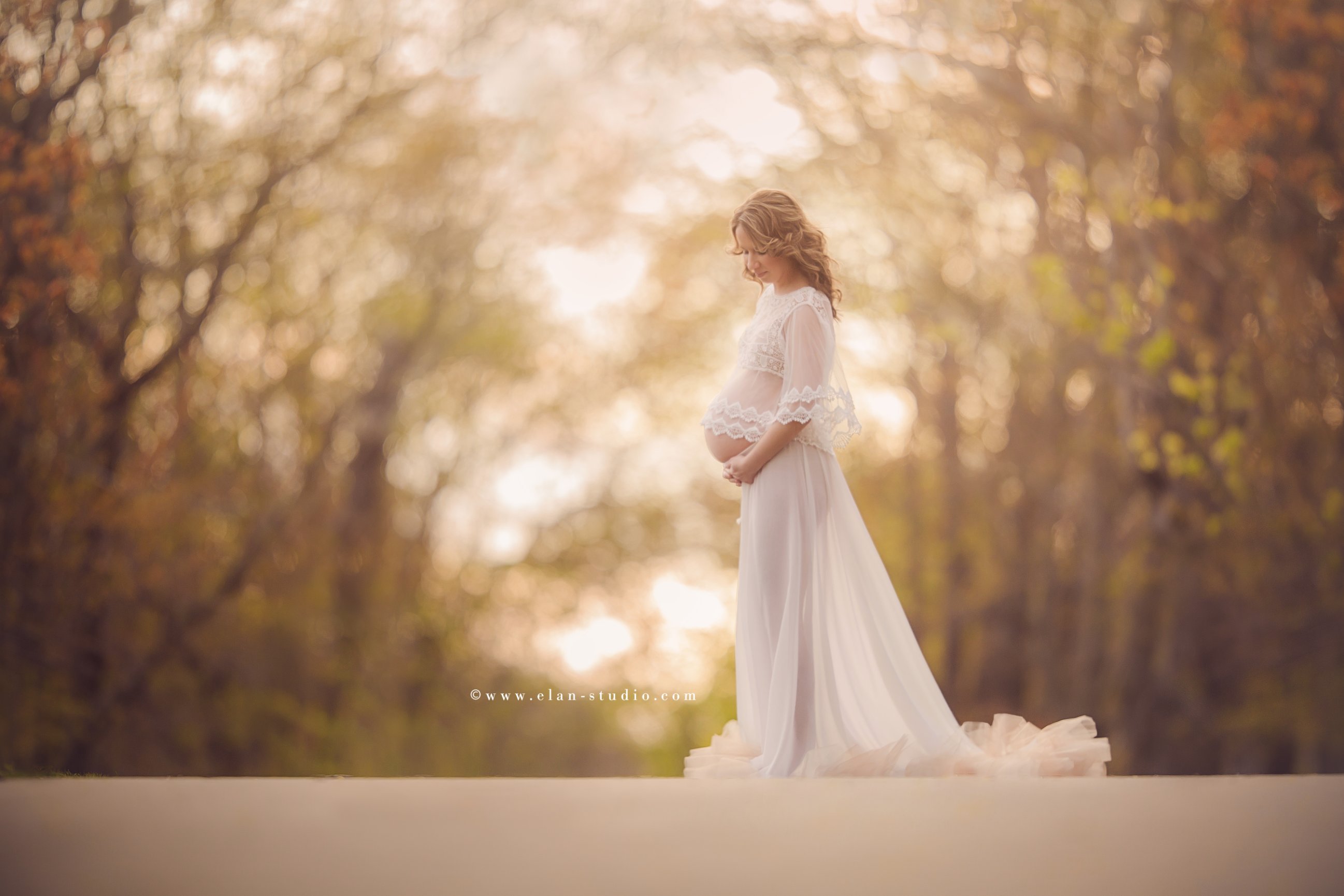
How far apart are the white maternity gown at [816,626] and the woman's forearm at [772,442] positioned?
1.6 inches

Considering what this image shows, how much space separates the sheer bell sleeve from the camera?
3477 mm

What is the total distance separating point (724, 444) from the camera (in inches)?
148

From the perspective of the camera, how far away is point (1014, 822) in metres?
2.61

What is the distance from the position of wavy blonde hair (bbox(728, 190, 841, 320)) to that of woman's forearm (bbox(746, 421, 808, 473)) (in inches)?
17.0

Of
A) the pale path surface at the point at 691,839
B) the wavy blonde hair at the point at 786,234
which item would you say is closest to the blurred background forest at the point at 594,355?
the wavy blonde hair at the point at 786,234

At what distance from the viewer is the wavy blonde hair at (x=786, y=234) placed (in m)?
3.57

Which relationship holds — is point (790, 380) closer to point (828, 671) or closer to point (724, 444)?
point (724, 444)

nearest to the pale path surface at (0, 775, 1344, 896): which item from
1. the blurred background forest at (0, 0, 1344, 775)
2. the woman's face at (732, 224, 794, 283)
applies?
the woman's face at (732, 224, 794, 283)

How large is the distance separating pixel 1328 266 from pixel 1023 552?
4.31 metres

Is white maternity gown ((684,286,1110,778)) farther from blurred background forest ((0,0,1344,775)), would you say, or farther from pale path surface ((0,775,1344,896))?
blurred background forest ((0,0,1344,775))

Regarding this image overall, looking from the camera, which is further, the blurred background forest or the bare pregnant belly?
the blurred background forest

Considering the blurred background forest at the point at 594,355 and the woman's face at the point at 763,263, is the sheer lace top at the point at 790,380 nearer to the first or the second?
the woman's face at the point at 763,263

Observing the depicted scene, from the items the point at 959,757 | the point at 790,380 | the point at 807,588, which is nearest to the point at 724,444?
the point at 790,380

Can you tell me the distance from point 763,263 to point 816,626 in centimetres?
118
